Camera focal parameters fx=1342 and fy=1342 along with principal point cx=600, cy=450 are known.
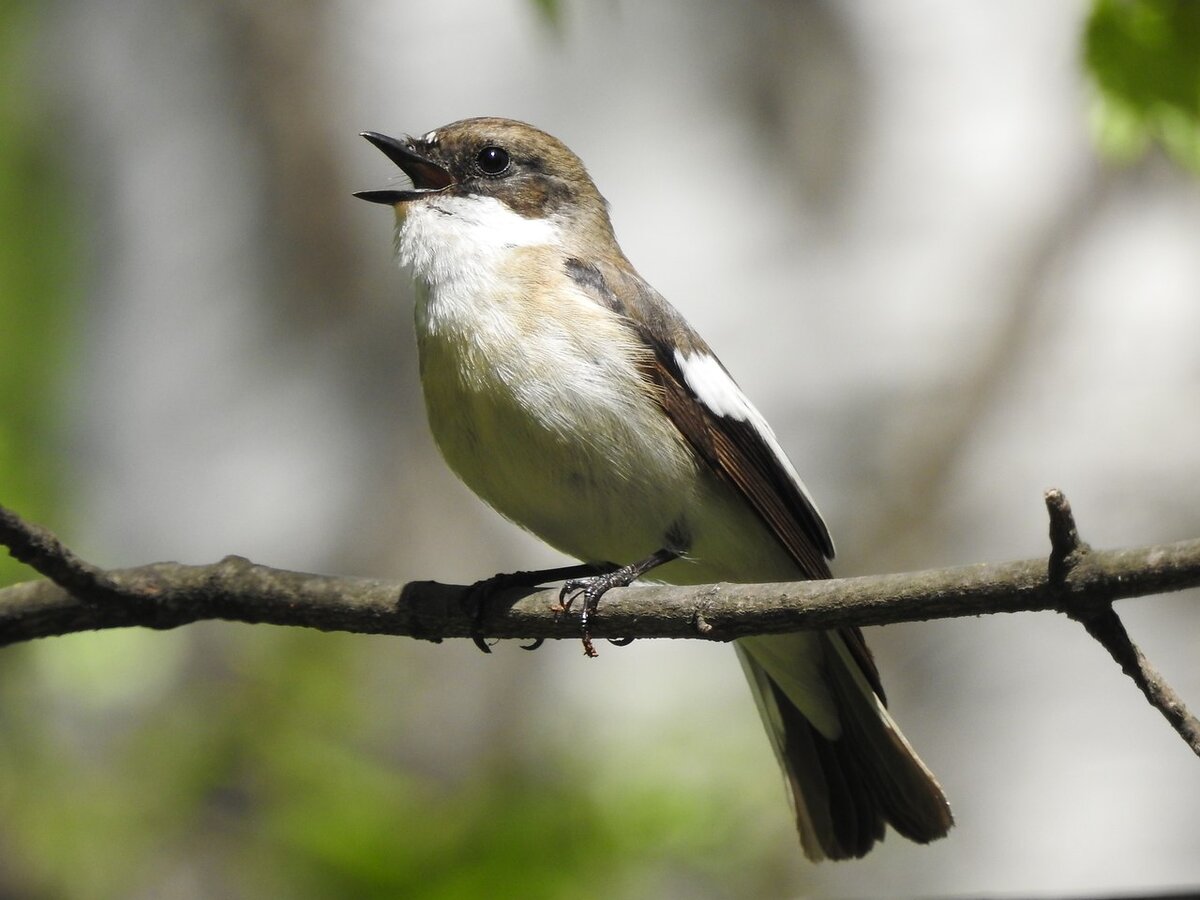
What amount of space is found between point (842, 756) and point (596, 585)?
1105 millimetres

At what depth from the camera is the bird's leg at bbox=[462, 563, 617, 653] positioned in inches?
119

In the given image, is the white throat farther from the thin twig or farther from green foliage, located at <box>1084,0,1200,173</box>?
the thin twig

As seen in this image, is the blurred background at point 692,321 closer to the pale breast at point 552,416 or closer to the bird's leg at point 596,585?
the bird's leg at point 596,585

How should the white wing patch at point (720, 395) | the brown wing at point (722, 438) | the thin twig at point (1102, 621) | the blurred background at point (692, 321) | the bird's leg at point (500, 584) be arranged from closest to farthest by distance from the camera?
1. the thin twig at point (1102, 621)
2. the bird's leg at point (500, 584)
3. the brown wing at point (722, 438)
4. the white wing patch at point (720, 395)
5. the blurred background at point (692, 321)

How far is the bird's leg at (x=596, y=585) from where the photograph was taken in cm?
→ 284

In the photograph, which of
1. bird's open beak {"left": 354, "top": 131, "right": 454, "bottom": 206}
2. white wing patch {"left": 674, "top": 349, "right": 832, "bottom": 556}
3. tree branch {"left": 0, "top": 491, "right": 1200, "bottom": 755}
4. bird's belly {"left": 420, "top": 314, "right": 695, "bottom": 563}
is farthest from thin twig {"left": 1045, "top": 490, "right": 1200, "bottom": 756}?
bird's open beak {"left": 354, "top": 131, "right": 454, "bottom": 206}

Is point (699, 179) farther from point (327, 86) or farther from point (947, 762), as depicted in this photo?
point (947, 762)

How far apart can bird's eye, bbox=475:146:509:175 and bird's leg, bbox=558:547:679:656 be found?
4.19 ft

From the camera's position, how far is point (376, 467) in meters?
7.06

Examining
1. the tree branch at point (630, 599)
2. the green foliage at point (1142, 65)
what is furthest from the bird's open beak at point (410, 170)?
the green foliage at point (1142, 65)

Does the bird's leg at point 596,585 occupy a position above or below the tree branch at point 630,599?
above

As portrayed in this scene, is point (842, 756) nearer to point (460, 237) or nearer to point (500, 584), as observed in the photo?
point (500, 584)

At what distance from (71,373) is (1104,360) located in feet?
17.0

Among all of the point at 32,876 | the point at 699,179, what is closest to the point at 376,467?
the point at 699,179
